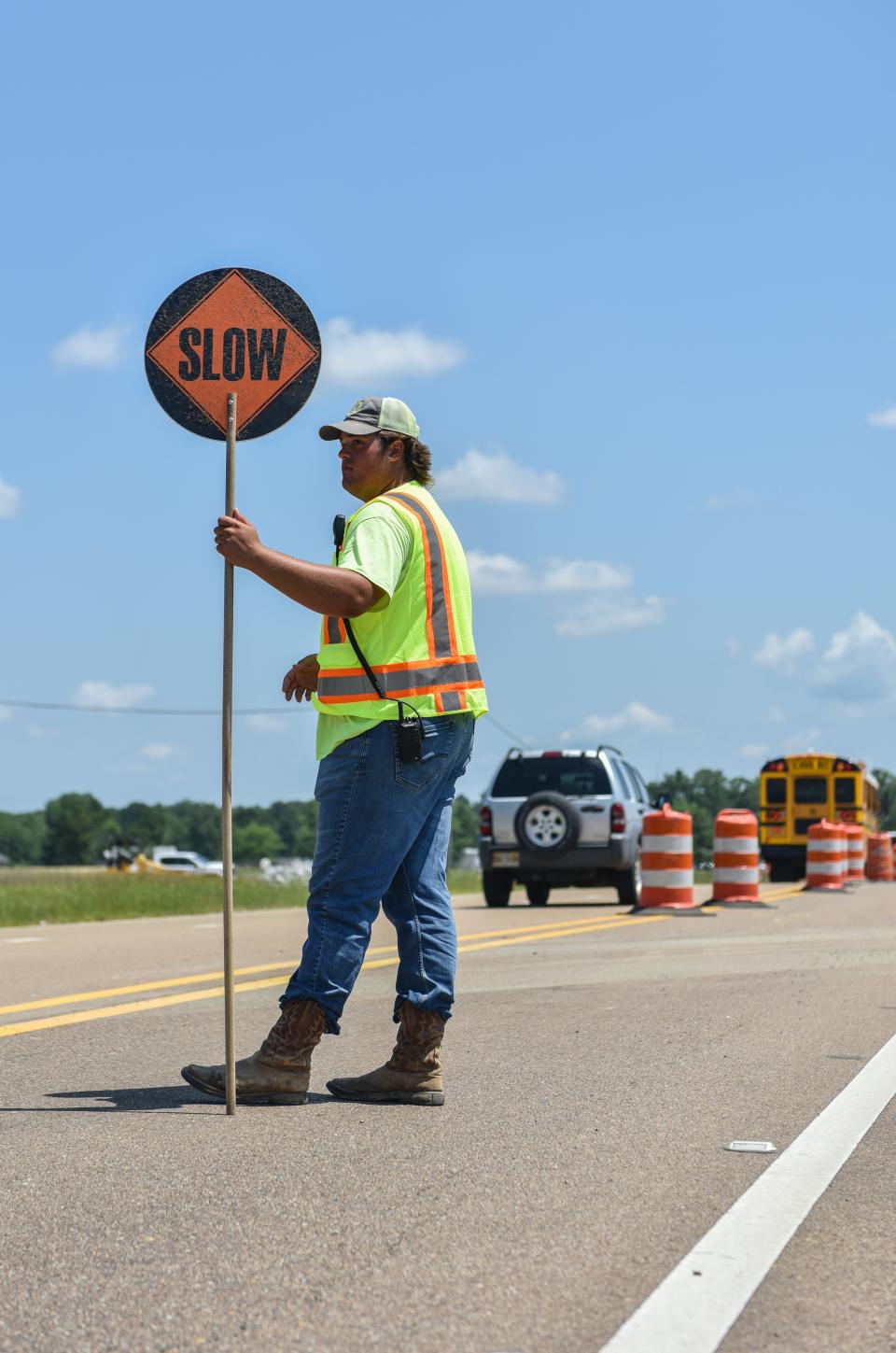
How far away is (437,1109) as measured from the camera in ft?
18.1

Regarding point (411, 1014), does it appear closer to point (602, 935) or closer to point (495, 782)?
point (602, 935)

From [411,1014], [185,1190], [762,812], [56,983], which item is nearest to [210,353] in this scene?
[411,1014]

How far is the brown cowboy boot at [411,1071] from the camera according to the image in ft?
18.4

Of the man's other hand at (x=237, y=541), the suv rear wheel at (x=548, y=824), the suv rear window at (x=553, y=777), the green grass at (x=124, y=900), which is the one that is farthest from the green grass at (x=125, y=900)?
the man's other hand at (x=237, y=541)

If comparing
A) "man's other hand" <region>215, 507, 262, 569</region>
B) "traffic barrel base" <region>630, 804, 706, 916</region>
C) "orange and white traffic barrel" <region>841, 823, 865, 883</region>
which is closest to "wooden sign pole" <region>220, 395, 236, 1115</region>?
"man's other hand" <region>215, 507, 262, 569</region>

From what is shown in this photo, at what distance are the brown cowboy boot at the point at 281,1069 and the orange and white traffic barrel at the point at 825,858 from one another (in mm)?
21159

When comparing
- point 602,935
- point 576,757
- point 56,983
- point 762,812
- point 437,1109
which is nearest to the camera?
point 437,1109

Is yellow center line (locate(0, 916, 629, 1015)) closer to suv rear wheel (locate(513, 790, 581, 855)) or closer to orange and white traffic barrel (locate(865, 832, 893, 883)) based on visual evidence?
suv rear wheel (locate(513, 790, 581, 855))

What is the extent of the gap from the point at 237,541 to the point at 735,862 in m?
14.9

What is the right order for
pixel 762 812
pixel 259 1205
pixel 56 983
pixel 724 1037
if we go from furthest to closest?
pixel 762 812, pixel 56 983, pixel 724 1037, pixel 259 1205

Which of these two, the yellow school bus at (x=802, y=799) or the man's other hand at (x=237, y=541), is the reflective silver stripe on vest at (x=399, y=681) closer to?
the man's other hand at (x=237, y=541)

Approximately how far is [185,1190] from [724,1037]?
11.4 feet

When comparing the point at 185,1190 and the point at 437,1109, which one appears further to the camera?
the point at 437,1109

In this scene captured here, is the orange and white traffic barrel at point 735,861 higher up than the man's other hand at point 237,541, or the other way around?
the man's other hand at point 237,541
